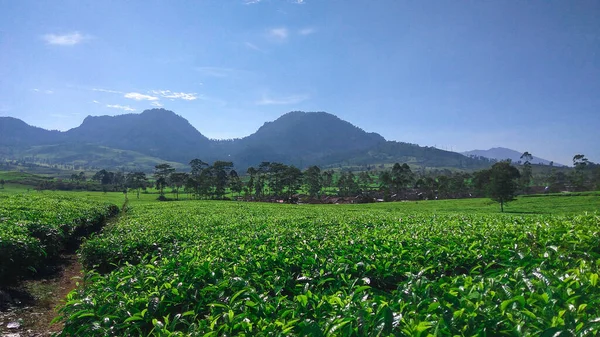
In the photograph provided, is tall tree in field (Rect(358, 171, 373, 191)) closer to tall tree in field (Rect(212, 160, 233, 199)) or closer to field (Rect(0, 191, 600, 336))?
tall tree in field (Rect(212, 160, 233, 199))

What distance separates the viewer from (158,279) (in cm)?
428

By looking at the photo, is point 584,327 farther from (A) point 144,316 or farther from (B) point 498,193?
(B) point 498,193

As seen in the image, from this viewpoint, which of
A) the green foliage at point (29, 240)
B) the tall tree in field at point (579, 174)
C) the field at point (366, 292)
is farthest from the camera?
the tall tree in field at point (579, 174)

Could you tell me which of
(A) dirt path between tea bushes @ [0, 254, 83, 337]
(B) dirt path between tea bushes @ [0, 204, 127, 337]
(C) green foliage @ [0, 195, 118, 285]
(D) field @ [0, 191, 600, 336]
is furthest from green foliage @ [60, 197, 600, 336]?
(C) green foliage @ [0, 195, 118, 285]

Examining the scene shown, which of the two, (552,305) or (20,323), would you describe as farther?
(20,323)

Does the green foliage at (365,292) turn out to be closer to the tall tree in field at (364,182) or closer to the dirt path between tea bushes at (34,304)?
the dirt path between tea bushes at (34,304)

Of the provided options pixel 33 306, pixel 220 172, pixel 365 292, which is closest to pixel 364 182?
pixel 220 172

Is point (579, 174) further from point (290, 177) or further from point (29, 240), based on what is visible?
point (29, 240)

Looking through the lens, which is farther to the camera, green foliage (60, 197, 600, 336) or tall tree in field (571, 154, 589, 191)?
tall tree in field (571, 154, 589, 191)

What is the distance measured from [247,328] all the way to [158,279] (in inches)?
81.8

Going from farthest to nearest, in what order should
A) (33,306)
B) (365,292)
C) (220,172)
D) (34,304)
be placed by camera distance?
(220,172), (34,304), (33,306), (365,292)

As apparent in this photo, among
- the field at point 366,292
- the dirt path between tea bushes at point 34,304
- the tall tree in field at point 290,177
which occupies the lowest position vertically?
the dirt path between tea bushes at point 34,304

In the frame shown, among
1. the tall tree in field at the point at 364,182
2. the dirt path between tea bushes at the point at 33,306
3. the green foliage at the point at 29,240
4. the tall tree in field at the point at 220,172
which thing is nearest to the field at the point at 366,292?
the dirt path between tea bushes at the point at 33,306

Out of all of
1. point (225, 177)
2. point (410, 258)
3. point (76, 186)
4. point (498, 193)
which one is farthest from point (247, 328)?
point (76, 186)
